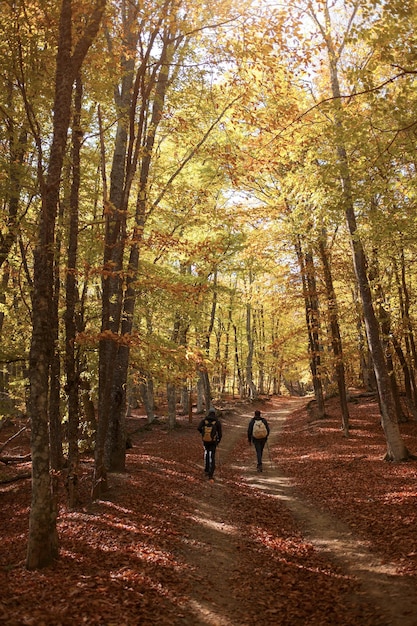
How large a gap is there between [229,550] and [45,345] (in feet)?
15.9

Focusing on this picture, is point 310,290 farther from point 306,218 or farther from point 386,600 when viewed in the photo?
point 386,600

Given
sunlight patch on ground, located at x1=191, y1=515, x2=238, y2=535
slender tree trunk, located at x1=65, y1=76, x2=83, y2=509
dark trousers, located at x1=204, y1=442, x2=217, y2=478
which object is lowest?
sunlight patch on ground, located at x1=191, y1=515, x2=238, y2=535

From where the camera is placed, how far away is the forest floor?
5.09 metres

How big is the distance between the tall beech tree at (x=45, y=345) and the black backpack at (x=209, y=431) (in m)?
6.60

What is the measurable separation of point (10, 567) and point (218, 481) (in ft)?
23.0

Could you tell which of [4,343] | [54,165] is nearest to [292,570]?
[54,165]

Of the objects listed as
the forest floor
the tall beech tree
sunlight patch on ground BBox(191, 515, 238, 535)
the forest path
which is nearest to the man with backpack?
the forest floor

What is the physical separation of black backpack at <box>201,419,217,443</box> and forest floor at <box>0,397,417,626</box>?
123 centimetres

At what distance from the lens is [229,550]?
7348 mm

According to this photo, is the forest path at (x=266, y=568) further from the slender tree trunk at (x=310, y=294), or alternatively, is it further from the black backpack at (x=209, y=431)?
the slender tree trunk at (x=310, y=294)

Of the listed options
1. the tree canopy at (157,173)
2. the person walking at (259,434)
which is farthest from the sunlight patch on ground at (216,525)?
the person walking at (259,434)

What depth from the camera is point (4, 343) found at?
1288 cm

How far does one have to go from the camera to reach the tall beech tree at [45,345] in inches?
235

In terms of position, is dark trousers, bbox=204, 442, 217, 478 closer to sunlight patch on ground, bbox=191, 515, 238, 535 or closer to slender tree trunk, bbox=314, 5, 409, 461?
sunlight patch on ground, bbox=191, 515, 238, 535
